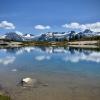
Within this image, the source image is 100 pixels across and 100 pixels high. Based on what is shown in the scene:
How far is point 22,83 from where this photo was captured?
25.9 m

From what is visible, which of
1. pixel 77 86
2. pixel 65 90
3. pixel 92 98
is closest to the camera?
pixel 92 98

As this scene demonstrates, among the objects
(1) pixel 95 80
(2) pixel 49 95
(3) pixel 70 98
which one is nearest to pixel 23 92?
(2) pixel 49 95

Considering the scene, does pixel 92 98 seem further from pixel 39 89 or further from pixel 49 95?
pixel 39 89

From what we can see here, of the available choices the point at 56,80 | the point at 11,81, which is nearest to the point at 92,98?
the point at 56,80

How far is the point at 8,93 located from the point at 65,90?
5.62 metres

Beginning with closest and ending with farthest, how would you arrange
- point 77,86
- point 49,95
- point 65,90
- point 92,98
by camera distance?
point 92,98
point 49,95
point 65,90
point 77,86

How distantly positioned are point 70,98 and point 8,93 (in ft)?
20.0

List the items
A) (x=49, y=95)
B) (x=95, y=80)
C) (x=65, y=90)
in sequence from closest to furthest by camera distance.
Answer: (x=49, y=95) → (x=65, y=90) → (x=95, y=80)

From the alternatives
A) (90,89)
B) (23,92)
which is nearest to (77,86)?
(90,89)

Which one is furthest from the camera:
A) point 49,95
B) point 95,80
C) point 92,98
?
point 95,80

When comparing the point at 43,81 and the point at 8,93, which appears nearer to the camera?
the point at 8,93

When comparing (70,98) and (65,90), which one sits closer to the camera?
(70,98)

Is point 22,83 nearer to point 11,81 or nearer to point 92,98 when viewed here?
point 11,81

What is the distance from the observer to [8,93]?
856 inches
